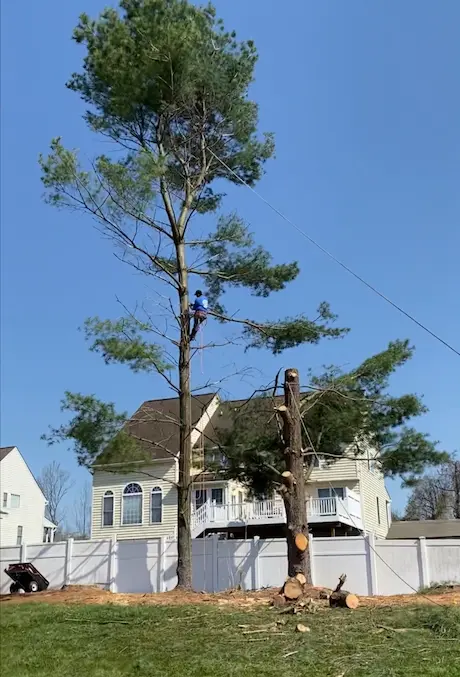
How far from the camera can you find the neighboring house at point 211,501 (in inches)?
836

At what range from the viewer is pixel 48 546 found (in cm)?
1753

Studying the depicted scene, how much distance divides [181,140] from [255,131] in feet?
5.66

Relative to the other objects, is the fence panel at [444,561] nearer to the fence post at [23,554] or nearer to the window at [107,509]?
the fence post at [23,554]

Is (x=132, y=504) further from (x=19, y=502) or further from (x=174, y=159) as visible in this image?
(x=174, y=159)

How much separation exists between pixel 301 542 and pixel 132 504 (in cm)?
1435

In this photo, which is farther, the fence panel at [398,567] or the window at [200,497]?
the window at [200,497]

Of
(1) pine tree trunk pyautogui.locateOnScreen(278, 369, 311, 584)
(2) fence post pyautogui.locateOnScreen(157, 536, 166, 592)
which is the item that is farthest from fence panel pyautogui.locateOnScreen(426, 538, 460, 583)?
(2) fence post pyautogui.locateOnScreen(157, 536, 166, 592)

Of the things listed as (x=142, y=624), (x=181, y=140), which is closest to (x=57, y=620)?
(x=142, y=624)

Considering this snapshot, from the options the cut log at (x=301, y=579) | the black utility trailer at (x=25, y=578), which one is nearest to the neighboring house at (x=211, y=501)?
the black utility trailer at (x=25, y=578)

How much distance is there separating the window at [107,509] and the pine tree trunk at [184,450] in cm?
1209

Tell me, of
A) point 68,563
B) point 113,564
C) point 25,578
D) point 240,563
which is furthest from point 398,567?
point 25,578

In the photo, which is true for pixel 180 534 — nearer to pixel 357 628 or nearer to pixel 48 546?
pixel 48 546

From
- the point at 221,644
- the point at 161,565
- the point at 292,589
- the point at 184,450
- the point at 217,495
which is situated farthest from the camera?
the point at 217,495

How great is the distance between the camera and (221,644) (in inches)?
293
